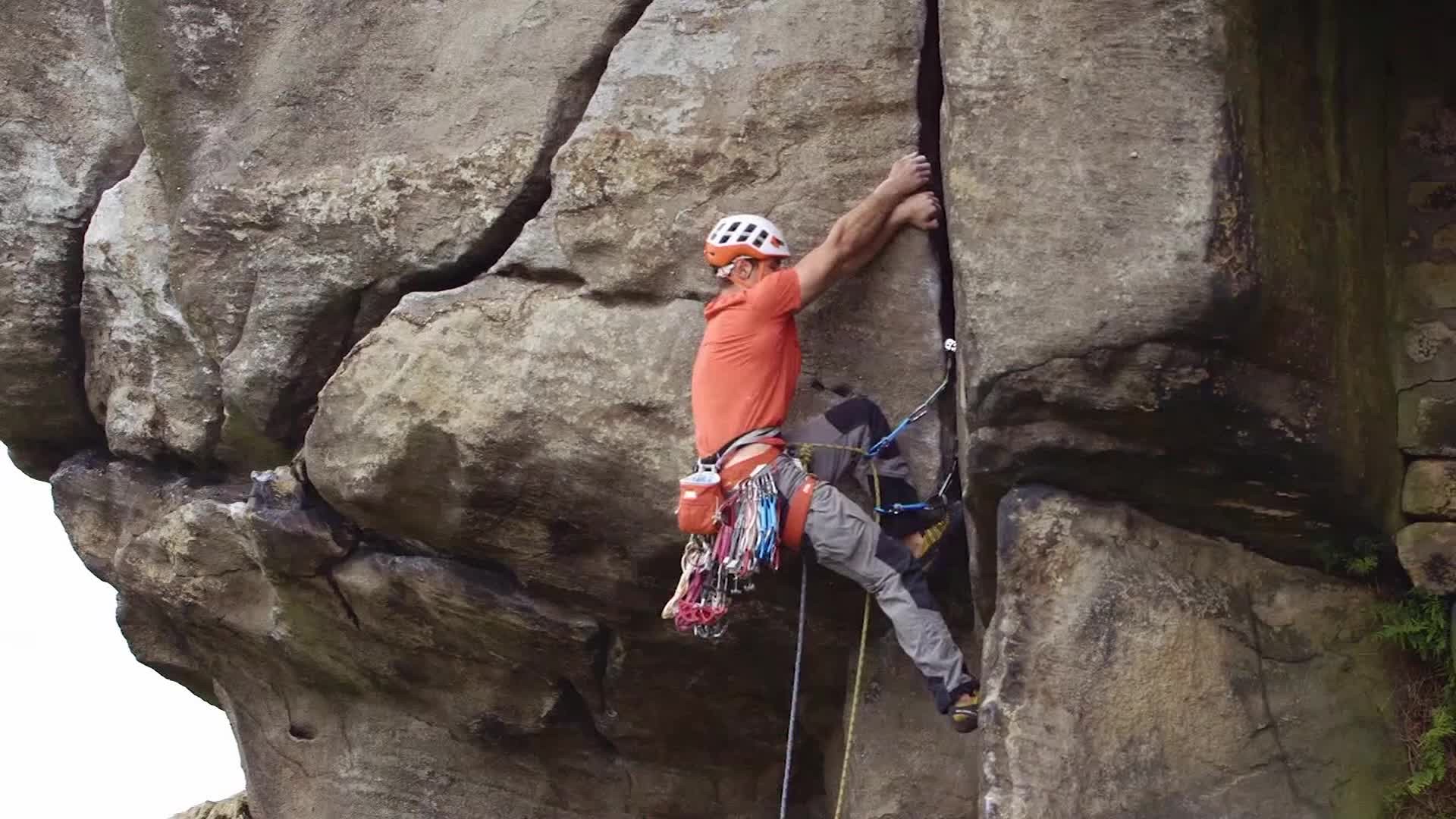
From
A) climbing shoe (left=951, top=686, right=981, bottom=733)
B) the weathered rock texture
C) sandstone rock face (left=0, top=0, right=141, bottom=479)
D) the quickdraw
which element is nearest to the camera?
the weathered rock texture

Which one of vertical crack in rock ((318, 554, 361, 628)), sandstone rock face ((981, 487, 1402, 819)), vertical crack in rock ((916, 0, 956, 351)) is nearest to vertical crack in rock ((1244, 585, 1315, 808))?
sandstone rock face ((981, 487, 1402, 819))

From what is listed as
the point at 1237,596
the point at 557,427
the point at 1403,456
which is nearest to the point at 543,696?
the point at 557,427

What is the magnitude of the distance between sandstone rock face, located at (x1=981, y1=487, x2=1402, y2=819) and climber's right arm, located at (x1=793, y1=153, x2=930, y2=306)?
1035mm

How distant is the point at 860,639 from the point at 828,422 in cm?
99

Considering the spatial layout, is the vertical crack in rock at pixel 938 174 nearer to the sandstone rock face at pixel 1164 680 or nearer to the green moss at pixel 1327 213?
the sandstone rock face at pixel 1164 680

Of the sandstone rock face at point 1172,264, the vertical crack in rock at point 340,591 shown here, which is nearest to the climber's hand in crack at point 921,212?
the sandstone rock face at point 1172,264

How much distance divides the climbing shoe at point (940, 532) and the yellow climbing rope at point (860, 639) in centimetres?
19

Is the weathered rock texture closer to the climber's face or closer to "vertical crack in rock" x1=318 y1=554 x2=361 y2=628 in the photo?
"vertical crack in rock" x1=318 y1=554 x2=361 y2=628

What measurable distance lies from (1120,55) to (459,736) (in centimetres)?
453

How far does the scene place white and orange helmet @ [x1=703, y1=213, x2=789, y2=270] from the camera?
618cm

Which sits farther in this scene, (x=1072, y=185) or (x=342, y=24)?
(x=342, y=24)

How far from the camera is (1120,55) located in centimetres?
544

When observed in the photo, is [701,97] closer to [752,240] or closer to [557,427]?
[752,240]

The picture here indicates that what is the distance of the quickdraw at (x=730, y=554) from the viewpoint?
603cm
